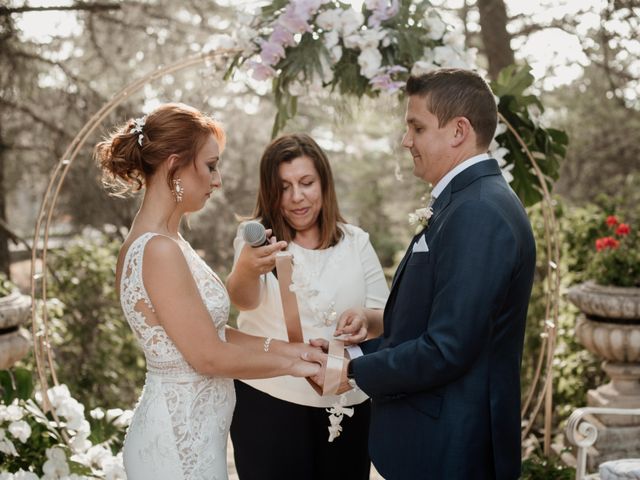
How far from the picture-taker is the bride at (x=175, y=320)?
7.59 ft

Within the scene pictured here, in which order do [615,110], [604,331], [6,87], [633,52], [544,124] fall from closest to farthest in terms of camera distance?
[544,124] < [604,331] < [6,87] < [633,52] < [615,110]

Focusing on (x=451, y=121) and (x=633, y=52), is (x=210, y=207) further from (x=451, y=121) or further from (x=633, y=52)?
(x=451, y=121)

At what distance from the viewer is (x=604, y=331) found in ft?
14.2

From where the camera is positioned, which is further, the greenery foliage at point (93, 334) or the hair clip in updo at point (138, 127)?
the greenery foliage at point (93, 334)

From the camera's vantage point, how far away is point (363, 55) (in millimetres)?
3492

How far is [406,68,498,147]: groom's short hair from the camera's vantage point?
2.16 metres

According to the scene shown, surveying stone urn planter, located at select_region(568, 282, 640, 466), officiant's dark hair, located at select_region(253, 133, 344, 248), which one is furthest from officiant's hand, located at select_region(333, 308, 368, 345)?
stone urn planter, located at select_region(568, 282, 640, 466)

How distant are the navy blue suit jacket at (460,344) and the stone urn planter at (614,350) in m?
2.24

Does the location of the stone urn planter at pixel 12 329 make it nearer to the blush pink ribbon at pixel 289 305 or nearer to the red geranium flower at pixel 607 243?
the blush pink ribbon at pixel 289 305

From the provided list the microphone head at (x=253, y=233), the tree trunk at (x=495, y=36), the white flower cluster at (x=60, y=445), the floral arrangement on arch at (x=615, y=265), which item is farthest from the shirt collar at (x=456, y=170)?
the tree trunk at (x=495, y=36)

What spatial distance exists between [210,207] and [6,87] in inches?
142

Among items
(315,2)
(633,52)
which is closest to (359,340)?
(315,2)

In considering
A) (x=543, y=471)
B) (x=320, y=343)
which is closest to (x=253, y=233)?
(x=320, y=343)

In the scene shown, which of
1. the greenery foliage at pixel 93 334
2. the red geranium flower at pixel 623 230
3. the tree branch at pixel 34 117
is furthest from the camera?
the tree branch at pixel 34 117
